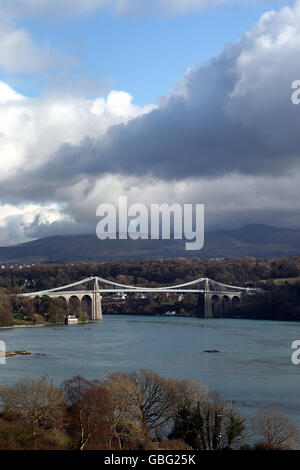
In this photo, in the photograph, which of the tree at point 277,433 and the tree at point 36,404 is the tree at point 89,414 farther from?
the tree at point 277,433

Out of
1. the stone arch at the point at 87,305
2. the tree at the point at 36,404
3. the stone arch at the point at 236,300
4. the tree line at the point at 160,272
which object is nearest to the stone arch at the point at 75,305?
the stone arch at the point at 87,305

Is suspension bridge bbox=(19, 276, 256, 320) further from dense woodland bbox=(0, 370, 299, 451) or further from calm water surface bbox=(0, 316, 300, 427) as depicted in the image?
dense woodland bbox=(0, 370, 299, 451)

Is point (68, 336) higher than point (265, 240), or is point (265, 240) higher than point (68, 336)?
point (265, 240)

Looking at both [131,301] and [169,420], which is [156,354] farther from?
[131,301]

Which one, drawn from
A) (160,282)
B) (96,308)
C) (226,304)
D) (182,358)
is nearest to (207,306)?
(226,304)
